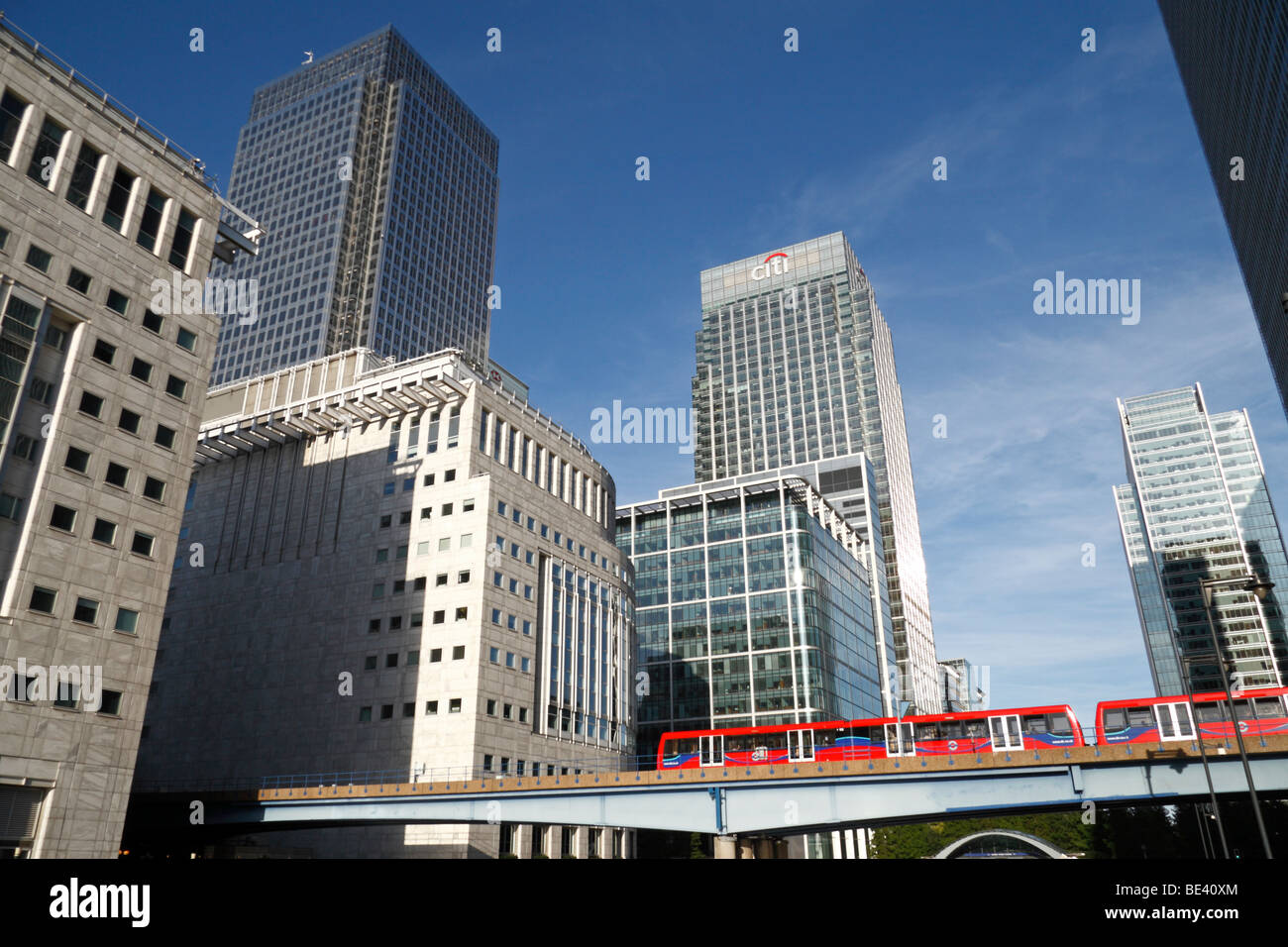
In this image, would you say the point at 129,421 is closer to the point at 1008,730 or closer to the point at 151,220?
the point at 151,220

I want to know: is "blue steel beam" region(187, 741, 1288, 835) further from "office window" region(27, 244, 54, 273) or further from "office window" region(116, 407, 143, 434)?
"office window" region(27, 244, 54, 273)

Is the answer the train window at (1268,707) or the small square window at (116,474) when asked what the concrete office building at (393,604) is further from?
the train window at (1268,707)

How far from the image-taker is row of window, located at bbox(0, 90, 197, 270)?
46.9 m

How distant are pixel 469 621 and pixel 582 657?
16097mm

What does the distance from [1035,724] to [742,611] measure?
85.4m

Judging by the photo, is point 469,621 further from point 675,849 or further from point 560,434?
point 675,849

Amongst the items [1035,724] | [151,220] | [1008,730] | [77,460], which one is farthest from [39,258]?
[1035,724]

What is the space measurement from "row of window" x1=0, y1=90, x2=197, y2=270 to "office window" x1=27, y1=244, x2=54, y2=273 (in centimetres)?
386

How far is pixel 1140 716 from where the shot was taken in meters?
46.1

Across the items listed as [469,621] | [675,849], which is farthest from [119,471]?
[675,849]

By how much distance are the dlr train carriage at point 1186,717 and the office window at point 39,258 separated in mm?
60888

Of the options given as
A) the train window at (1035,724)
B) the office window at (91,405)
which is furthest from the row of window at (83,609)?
the train window at (1035,724)

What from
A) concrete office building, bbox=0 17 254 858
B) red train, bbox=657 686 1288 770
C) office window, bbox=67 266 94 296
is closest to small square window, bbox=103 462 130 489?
concrete office building, bbox=0 17 254 858

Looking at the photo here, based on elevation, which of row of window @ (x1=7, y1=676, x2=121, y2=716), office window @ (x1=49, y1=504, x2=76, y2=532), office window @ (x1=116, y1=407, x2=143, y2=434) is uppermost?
office window @ (x1=116, y1=407, x2=143, y2=434)
